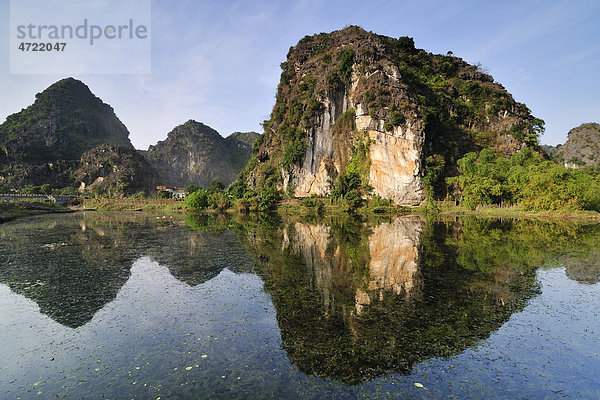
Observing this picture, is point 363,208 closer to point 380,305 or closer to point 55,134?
point 380,305

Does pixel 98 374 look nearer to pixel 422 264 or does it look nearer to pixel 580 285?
pixel 422 264

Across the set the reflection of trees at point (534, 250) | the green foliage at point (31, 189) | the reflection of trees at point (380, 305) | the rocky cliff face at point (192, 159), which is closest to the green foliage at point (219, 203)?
the reflection of trees at point (380, 305)

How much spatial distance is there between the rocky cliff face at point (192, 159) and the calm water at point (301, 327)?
17973cm

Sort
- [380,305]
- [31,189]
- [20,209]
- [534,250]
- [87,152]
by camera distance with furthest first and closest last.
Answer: [87,152] → [31,189] → [20,209] → [534,250] → [380,305]

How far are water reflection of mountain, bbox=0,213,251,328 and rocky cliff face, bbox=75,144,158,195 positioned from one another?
350 feet

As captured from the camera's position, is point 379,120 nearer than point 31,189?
Yes

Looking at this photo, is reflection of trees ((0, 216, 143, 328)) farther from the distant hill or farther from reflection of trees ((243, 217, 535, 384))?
the distant hill

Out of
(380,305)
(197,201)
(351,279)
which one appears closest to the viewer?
(380,305)

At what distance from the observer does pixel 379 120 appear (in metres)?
55.5

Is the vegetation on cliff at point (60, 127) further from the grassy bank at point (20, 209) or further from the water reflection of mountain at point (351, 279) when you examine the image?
the water reflection of mountain at point (351, 279)

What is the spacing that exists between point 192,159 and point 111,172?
73.0m

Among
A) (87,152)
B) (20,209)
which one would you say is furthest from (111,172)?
(20,209)

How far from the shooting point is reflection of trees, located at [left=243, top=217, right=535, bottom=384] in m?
5.97

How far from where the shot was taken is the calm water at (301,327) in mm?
5074
